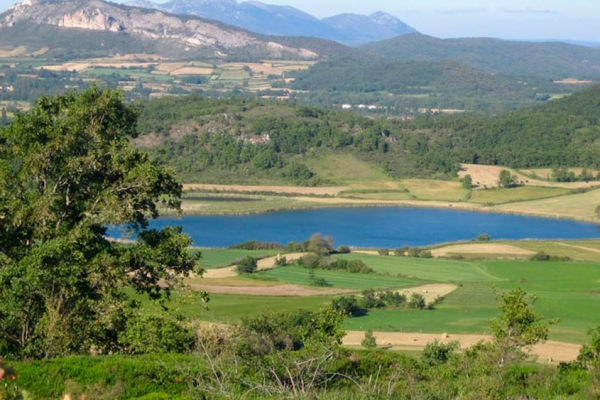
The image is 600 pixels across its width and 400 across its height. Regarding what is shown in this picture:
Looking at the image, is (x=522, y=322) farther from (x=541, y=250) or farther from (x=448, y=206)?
(x=448, y=206)

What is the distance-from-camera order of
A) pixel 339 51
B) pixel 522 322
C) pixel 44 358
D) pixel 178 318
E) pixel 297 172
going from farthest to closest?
pixel 339 51 < pixel 297 172 < pixel 522 322 < pixel 178 318 < pixel 44 358

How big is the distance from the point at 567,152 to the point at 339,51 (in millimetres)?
124684

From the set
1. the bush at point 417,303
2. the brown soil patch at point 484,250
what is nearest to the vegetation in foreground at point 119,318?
the bush at point 417,303

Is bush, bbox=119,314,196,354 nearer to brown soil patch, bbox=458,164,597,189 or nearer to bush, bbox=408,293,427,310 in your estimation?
bush, bbox=408,293,427,310

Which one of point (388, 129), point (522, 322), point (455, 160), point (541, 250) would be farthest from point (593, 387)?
point (388, 129)

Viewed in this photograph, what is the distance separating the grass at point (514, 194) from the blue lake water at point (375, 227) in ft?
14.1

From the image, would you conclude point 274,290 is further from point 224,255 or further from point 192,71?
point 192,71

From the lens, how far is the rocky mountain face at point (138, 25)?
174375 millimetres

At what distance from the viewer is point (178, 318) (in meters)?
12.4

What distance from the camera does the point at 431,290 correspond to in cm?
3247

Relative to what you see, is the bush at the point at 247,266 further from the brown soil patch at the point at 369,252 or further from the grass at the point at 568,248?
the grass at the point at 568,248

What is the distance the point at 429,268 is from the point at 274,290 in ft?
27.1

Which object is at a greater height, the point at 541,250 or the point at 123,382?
the point at 123,382

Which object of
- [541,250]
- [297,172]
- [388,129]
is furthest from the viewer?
[388,129]
